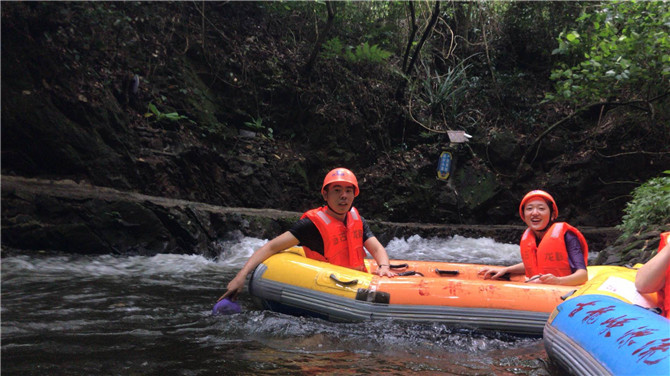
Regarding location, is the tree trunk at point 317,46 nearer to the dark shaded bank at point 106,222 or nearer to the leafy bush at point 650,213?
the dark shaded bank at point 106,222

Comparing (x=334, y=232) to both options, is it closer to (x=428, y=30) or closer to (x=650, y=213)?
(x=650, y=213)

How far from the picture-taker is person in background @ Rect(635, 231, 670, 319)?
2477 millimetres

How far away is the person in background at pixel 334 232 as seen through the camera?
454cm

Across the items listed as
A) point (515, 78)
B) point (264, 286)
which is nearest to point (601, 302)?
point (264, 286)

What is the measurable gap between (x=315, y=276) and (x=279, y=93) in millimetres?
7737

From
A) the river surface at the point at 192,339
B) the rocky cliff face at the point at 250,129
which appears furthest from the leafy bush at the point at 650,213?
the rocky cliff face at the point at 250,129

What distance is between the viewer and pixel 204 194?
9.09 meters

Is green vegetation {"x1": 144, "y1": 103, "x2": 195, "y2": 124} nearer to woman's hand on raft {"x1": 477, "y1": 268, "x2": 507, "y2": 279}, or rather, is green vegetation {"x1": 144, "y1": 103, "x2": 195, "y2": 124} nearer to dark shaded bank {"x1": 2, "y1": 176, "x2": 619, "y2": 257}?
dark shaded bank {"x1": 2, "y1": 176, "x2": 619, "y2": 257}

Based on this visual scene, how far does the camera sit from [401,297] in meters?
3.99

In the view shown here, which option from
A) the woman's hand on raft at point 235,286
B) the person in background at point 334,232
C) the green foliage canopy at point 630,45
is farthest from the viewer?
the green foliage canopy at point 630,45

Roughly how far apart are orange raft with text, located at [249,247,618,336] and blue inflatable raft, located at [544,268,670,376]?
2.24 feet

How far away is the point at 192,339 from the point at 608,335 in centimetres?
254

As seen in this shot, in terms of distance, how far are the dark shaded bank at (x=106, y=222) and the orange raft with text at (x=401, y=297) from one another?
10.2ft

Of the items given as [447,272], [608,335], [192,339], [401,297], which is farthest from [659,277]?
[192,339]
